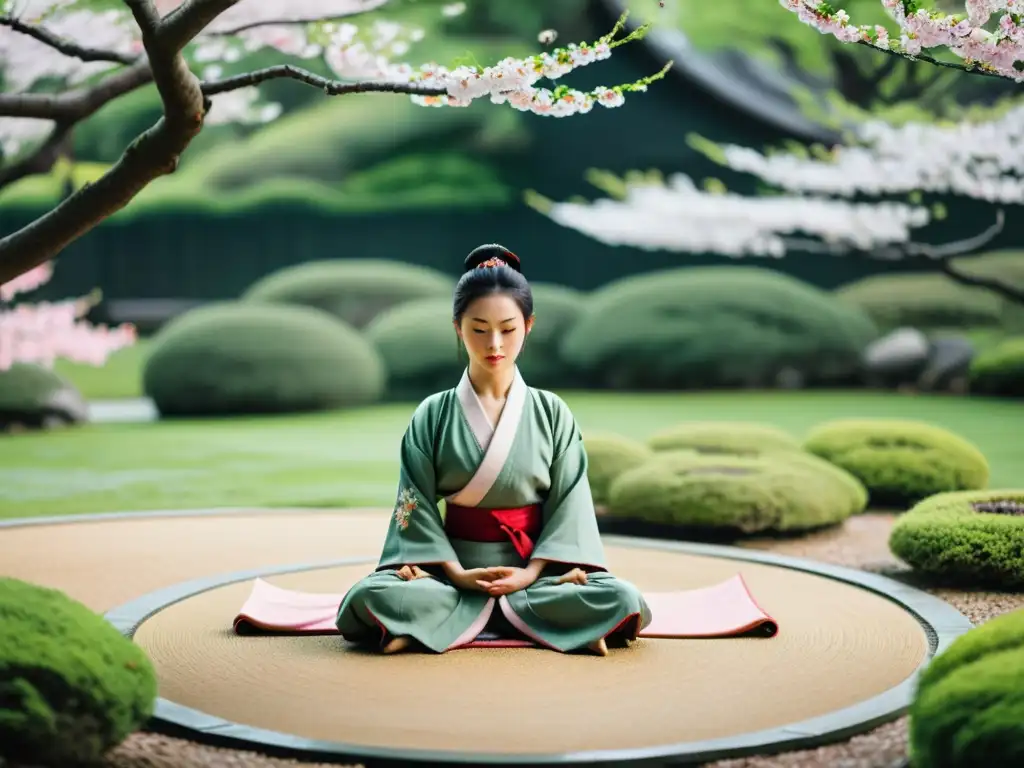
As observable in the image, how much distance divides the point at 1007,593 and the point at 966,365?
Result: 875cm

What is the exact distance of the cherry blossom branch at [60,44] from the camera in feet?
12.5

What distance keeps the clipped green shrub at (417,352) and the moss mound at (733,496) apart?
283 inches

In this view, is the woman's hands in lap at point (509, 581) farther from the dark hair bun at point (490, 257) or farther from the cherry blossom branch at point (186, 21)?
the cherry blossom branch at point (186, 21)

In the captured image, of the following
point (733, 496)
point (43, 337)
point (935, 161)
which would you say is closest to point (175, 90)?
point (733, 496)

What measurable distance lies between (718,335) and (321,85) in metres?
10.4

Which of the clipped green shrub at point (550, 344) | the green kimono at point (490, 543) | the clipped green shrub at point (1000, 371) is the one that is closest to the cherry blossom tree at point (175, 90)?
the green kimono at point (490, 543)

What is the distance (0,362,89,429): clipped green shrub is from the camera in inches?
421

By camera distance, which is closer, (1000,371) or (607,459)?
(607,459)

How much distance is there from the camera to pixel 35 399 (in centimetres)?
1076

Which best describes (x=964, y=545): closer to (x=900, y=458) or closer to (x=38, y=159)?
(x=900, y=458)

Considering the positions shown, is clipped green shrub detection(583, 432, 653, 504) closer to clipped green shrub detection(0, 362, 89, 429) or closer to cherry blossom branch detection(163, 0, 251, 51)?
cherry blossom branch detection(163, 0, 251, 51)

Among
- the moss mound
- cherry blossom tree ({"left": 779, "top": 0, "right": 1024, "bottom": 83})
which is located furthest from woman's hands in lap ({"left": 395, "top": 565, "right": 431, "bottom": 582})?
the moss mound

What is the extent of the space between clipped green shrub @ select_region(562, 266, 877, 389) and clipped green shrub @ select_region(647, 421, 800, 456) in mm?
6223

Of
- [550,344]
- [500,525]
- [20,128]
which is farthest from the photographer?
[550,344]
